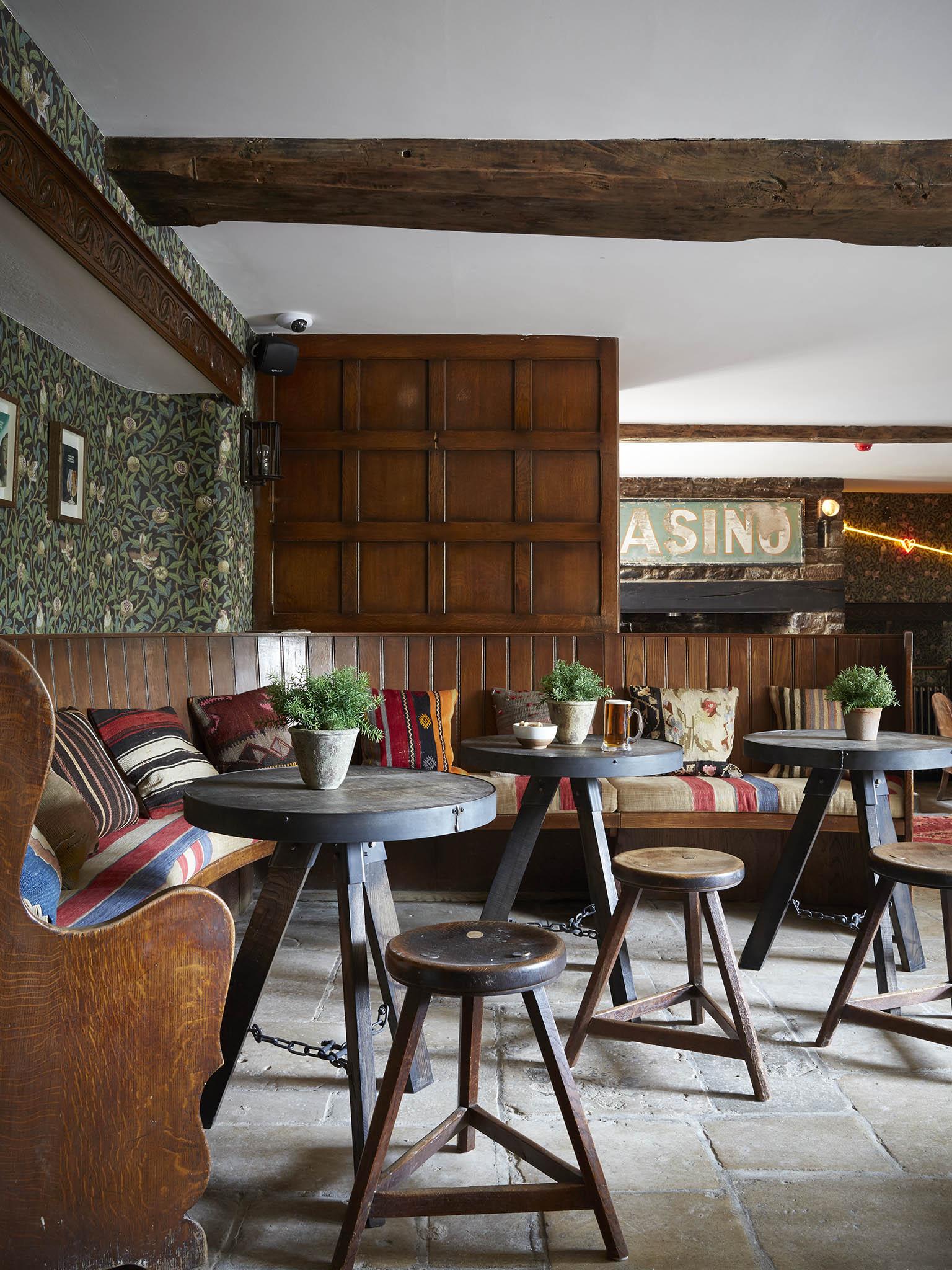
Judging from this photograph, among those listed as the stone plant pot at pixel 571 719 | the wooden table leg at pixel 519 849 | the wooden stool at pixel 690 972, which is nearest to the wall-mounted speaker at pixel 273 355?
the stone plant pot at pixel 571 719

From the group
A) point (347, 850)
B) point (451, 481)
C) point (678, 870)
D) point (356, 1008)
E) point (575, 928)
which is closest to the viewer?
point (356, 1008)

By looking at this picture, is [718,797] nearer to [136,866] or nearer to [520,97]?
[136,866]

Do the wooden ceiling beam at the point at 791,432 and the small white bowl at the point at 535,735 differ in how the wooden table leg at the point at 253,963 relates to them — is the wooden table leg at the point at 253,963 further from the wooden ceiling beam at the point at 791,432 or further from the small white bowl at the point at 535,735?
the wooden ceiling beam at the point at 791,432

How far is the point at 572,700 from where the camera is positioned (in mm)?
3350

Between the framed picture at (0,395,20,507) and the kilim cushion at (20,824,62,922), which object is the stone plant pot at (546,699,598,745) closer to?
the kilim cushion at (20,824,62,922)

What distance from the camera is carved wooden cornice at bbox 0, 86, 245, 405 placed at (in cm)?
276

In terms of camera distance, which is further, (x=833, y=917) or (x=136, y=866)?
(x=833, y=917)

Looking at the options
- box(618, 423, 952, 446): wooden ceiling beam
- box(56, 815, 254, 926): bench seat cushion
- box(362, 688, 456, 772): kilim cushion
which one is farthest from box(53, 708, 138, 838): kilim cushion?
box(618, 423, 952, 446): wooden ceiling beam

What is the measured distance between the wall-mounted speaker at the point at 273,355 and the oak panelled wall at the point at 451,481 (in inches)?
7.4

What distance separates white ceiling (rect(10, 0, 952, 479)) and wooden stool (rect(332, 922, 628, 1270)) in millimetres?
2525

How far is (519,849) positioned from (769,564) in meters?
7.04

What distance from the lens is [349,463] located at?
5.54m

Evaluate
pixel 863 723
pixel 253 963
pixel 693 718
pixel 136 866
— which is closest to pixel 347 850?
pixel 253 963

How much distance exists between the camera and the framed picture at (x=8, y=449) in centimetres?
409
